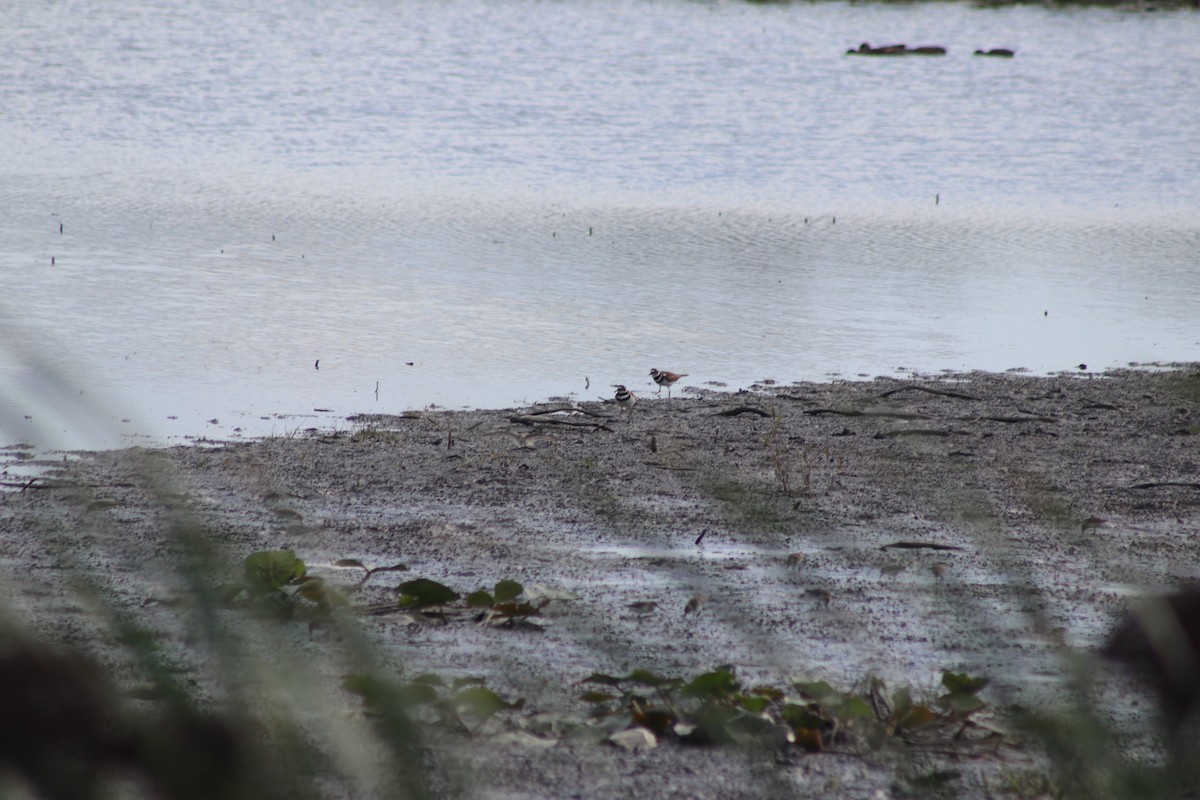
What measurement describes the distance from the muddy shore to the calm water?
66 cm

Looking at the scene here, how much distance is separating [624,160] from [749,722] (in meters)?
20.4

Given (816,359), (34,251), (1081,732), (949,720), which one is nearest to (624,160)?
(34,251)

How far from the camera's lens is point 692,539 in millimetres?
6102

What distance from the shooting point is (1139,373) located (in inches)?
414

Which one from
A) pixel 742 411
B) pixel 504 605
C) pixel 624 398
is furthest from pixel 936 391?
pixel 504 605

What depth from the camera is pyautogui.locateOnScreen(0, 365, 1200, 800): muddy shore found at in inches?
133

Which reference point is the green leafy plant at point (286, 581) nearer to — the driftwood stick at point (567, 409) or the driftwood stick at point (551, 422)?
the driftwood stick at point (551, 422)

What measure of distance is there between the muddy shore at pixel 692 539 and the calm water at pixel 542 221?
0.66 metres

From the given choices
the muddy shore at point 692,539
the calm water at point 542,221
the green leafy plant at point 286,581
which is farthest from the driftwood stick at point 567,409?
the green leafy plant at point 286,581

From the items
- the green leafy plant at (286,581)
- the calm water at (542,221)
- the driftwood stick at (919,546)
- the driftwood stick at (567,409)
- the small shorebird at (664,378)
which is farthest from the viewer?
the calm water at (542,221)

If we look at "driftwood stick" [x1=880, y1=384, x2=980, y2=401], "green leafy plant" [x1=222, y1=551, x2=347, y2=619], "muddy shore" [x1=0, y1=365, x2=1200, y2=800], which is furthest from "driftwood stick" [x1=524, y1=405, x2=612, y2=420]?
"green leafy plant" [x1=222, y1=551, x2=347, y2=619]

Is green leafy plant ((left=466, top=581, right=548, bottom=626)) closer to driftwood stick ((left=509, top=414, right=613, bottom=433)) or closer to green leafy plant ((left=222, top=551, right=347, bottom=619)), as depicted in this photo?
green leafy plant ((left=222, top=551, right=347, bottom=619))

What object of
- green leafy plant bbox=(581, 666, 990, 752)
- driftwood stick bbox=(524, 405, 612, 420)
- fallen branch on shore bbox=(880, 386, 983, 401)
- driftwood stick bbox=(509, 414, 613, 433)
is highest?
green leafy plant bbox=(581, 666, 990, 752)

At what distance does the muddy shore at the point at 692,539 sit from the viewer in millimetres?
3389
